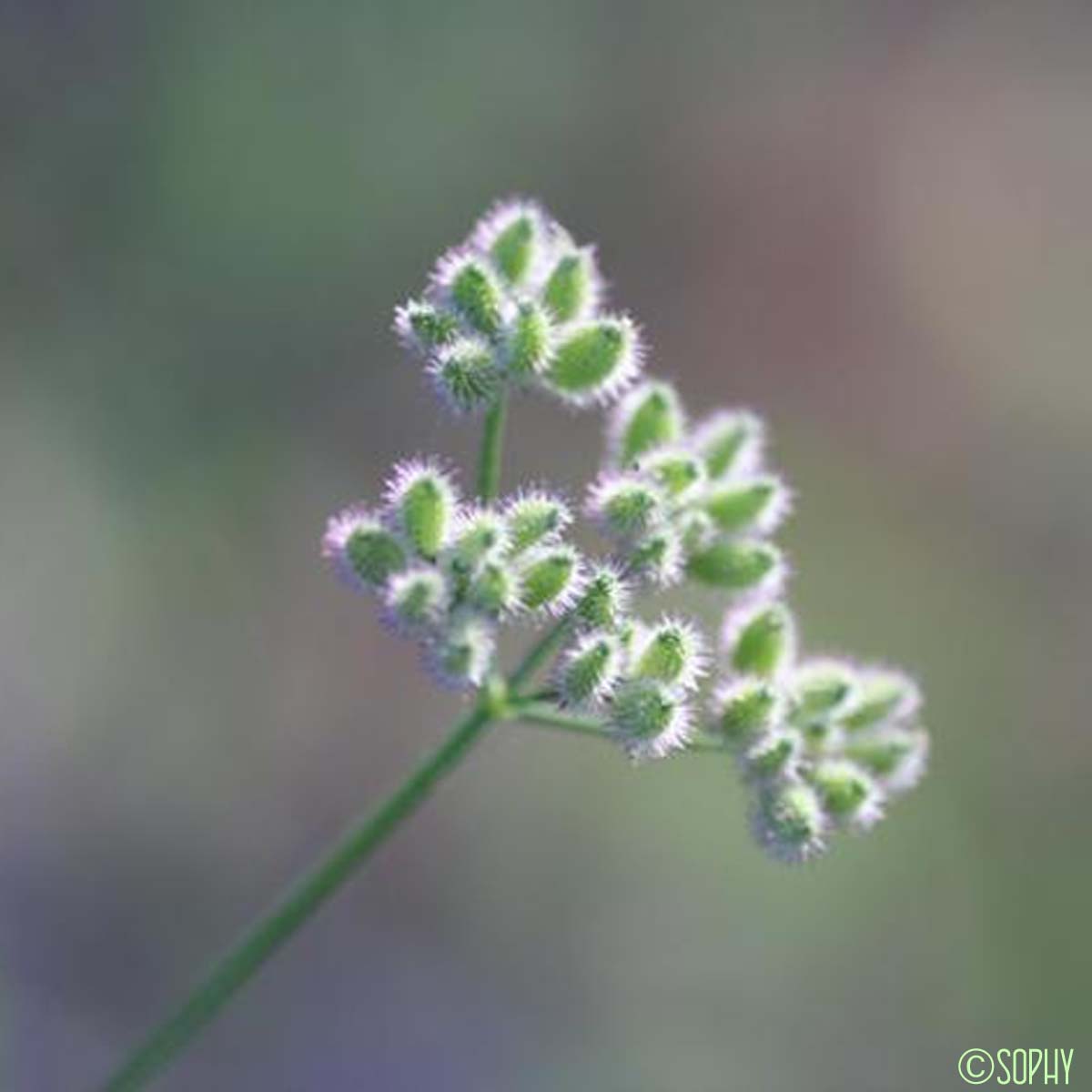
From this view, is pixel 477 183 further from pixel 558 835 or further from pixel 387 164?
pixel 558 835

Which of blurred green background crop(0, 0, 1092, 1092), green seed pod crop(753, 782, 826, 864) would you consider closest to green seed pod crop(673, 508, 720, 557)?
green seed pod crop(753, 782, 826, 864)

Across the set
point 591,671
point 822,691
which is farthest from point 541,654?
point 822,691

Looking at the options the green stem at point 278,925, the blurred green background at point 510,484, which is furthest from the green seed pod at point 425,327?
the blurred green background at point 510,484

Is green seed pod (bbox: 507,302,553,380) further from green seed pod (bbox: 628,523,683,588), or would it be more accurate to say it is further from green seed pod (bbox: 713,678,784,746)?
green seed pod (bbox: 713,678,784,746)

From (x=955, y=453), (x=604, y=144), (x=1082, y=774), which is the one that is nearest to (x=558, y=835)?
(x=1082, y=774)

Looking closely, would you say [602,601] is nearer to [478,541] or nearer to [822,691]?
[478,541]

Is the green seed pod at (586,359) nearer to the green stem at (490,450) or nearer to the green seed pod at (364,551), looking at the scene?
the green stem at (490,450)
